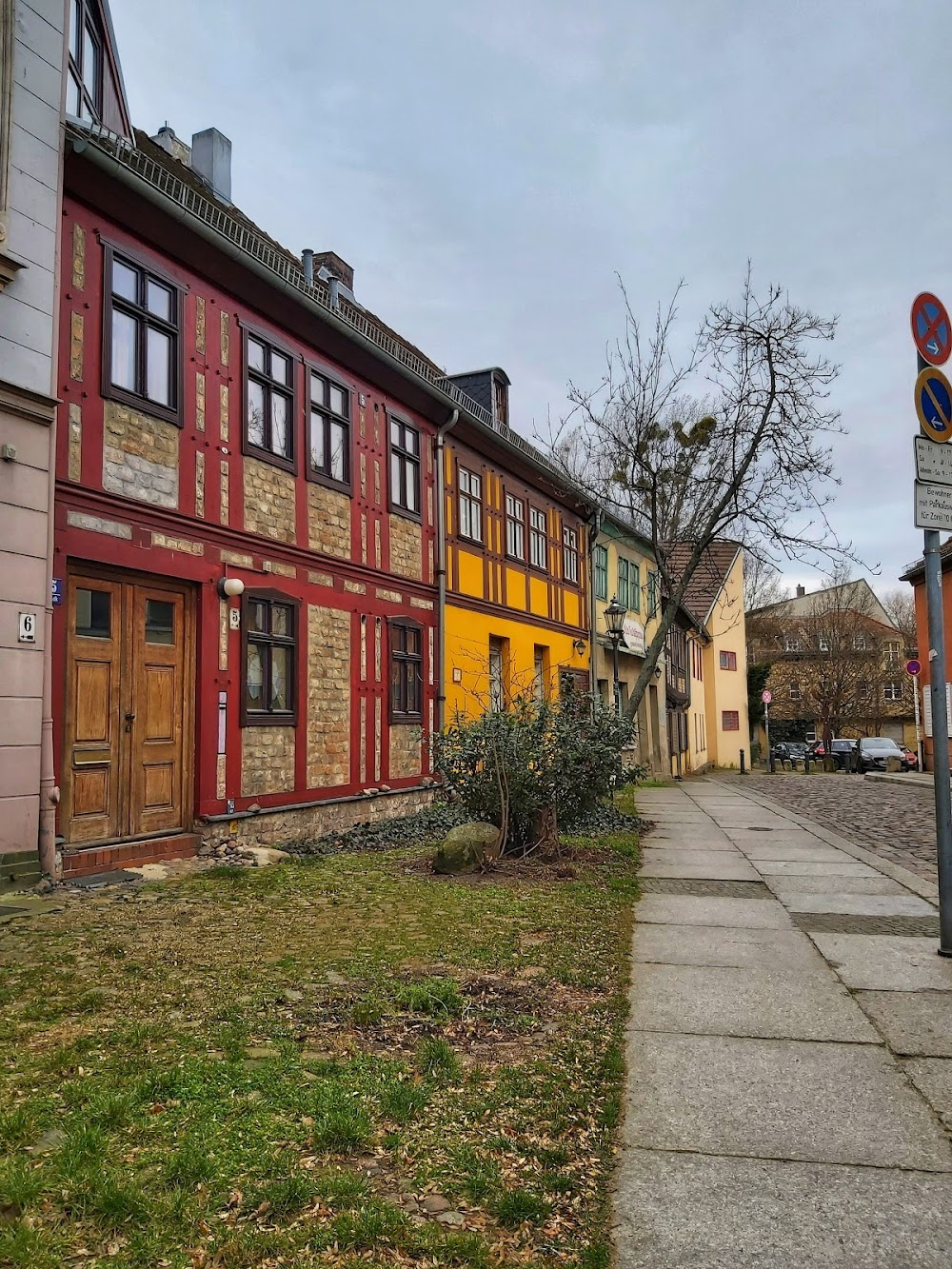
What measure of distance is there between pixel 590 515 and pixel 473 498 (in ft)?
23.6

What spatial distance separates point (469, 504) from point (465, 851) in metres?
9.56

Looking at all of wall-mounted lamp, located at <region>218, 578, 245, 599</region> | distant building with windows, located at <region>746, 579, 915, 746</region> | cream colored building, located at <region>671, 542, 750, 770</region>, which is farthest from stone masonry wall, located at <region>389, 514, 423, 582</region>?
distant building with windows, located at <region>746, 579, 915, 746</region>

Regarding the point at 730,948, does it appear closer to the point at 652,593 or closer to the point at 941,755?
the point at 941,755

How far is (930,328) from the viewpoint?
5.82 meters

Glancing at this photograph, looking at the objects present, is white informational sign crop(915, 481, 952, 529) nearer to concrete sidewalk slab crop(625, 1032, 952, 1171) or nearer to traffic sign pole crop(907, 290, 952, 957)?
traffic sign pole crop(907, 290, 952, 957)

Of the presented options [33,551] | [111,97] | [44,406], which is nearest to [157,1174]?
[33,551]

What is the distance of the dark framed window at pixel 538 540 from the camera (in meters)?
20.3

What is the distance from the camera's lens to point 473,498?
56.9 ft

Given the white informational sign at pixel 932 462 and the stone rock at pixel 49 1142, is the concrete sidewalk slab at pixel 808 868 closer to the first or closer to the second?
A: the white informational sign at pixel 932 462

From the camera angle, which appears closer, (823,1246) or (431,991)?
(823,1246)

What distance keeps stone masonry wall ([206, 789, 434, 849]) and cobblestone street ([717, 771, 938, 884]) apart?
5.92 metres

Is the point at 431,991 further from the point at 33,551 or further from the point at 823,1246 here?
the point at 33,551

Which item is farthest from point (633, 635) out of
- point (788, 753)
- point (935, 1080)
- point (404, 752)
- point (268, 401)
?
point (788, 753)

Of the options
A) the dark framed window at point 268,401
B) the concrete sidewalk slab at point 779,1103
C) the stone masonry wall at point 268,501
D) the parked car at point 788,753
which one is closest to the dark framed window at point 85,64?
the dark framed window at point 268,401
